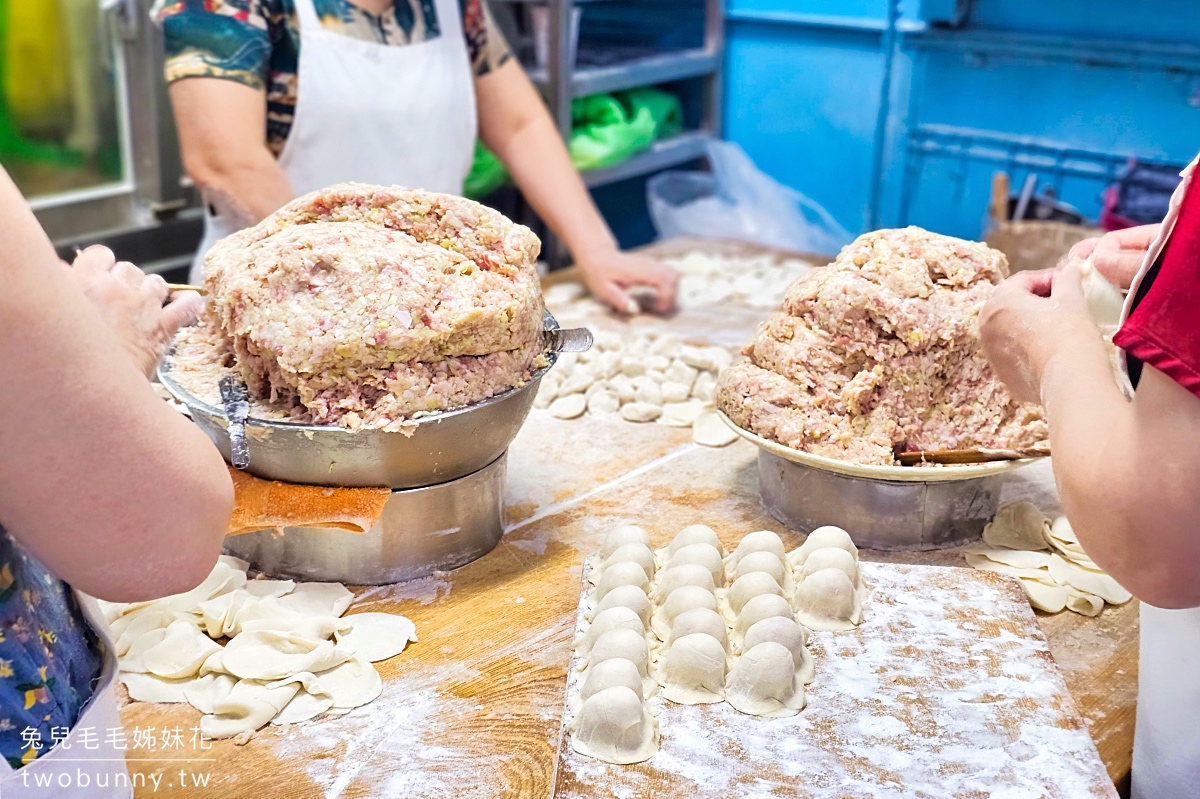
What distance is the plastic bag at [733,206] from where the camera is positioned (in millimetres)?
4227

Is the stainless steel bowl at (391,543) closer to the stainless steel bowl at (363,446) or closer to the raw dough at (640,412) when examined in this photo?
the stainless steel bowl at (363,446)

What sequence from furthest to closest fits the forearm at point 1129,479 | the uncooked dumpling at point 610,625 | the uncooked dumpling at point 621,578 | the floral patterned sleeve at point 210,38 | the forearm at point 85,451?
the floral patterned sleeve at point 210,38 < the uncooked dumpling at point 621,578 < the uncooked dumpling at point 610,625 < the forearm at point 1129,479 < the forearm at point 85,451

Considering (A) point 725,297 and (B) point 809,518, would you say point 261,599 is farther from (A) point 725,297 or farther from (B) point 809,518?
(A) point 725,297

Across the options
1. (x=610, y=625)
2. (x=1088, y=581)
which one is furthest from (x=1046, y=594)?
(x=610, y=625)

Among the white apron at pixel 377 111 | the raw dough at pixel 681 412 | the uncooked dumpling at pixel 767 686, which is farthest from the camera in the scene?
the white apron at pixel 377 111

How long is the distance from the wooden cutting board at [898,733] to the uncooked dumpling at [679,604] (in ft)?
0.49

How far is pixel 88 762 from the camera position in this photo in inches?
42.4

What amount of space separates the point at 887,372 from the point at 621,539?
1.83ft

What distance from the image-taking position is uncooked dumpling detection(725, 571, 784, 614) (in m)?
1.45

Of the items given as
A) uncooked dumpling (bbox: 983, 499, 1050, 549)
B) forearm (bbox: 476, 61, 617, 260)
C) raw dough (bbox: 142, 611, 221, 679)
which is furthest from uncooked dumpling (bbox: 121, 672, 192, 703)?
forearm (bbox: 476, 61, 617, 260)

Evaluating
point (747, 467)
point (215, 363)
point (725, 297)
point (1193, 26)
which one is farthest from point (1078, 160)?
point (215, 363)

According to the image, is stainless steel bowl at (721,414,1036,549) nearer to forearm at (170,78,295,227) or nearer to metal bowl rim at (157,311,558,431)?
metal bowl rim at (157,311,558,431)

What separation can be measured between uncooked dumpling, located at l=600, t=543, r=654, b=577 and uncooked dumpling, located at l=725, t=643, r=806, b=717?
0.27 m

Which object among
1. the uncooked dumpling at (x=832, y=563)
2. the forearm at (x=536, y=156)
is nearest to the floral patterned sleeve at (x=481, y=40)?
the forearm at (x=536, y=156)
